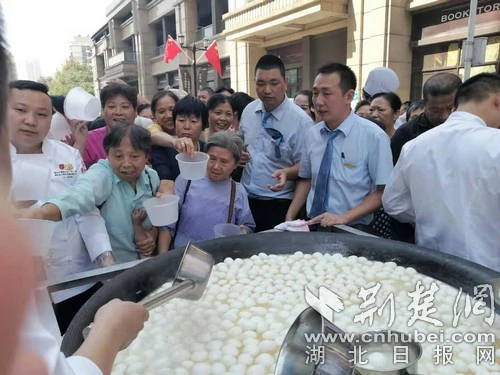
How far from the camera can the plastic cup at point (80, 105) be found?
91.3 inches

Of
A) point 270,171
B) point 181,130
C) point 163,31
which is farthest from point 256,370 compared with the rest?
point 163,31

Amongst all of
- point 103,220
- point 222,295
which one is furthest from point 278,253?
point 103,220

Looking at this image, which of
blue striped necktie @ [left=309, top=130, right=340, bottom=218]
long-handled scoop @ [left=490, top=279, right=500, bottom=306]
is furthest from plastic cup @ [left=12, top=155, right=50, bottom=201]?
long-handled scoop @ [left=490, top=279, right=500, bottom=306]

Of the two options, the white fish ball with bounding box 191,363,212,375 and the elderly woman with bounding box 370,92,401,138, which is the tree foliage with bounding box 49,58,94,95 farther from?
the white fish ball with bounding box 191,363,212,375

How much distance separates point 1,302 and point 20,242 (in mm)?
53

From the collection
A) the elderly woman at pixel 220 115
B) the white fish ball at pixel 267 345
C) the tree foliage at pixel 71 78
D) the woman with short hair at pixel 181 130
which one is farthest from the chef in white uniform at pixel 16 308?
the tree foliage at pixel 71 78

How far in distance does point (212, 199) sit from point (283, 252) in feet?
1.91

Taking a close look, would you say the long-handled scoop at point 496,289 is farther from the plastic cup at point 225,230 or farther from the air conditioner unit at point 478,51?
the air conditioner unit at point 478,51

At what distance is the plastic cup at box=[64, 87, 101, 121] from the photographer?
2.32 metres

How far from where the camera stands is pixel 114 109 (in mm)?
2580

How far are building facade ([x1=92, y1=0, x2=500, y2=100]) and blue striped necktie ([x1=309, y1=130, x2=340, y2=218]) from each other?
4.84 meters

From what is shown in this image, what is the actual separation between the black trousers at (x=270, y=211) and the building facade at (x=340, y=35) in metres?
4.80

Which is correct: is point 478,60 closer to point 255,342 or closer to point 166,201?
point 166,201

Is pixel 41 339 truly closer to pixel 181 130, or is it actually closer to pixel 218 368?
pixel 218 368
